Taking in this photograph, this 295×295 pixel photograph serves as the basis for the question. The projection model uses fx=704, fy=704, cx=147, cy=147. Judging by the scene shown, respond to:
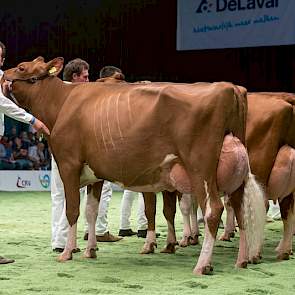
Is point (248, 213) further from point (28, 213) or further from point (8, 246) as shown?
point (28, 213)

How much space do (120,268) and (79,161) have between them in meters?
1.01

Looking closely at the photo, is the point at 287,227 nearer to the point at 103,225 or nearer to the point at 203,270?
the point at 203,270

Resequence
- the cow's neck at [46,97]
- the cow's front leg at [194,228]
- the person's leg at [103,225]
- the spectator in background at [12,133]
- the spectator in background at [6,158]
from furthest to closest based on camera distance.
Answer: the spectator in background at [12,133]
the spectator in background at [6,158]
the person's leg at [103,225]
the cow's front leg at [194,228]
the cow's neck at [46,97]

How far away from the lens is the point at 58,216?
6.82 meters

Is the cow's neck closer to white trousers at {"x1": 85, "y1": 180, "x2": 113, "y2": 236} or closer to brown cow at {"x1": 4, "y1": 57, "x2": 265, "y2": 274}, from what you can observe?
brown cow at {"x1": 4, "y1": 57, "x2": 265, "y2": 274}

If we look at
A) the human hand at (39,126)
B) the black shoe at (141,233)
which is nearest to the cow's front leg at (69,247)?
the human hand at (39,126)

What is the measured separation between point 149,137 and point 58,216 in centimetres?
154

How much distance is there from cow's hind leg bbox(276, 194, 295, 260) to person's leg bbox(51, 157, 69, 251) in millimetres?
2019

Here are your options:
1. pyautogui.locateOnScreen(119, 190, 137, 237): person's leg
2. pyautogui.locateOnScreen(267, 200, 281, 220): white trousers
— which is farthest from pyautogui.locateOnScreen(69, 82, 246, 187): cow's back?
pyautogui.locateOnScreen(267, 200, 281, 220): white trousers

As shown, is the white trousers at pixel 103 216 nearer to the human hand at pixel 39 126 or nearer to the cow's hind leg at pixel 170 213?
the cow's hind leg at pixel 170 213

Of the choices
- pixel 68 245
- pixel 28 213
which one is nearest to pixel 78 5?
pixel 28 213

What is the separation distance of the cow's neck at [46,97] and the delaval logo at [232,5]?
900cm

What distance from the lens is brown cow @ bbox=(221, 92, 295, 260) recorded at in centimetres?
629

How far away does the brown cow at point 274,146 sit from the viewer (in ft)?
20.6
